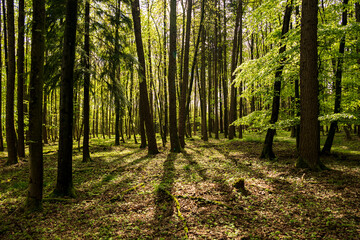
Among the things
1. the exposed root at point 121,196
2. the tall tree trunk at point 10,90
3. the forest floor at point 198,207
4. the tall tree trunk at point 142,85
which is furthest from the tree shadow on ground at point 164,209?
the tall tree trunk at point 10,90

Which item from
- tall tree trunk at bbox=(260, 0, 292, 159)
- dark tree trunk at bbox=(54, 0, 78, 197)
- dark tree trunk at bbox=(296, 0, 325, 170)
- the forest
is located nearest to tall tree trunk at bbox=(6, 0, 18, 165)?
the forest

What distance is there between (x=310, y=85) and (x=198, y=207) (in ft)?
17.8

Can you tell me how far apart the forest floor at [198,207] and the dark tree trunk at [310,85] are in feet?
2.96

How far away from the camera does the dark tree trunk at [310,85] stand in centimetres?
637

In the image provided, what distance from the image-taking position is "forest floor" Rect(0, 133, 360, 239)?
3592mm

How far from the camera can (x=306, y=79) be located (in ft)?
21.2

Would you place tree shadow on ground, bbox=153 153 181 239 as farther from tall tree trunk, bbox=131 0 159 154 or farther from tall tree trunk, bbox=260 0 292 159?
tall tree trunk, bbox=131 0 159 154

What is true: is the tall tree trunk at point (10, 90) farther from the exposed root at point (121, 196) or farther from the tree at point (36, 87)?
the exposed root at point (121, 196)

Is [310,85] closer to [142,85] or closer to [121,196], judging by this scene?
[121,196]

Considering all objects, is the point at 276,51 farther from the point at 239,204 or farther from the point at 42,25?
Answer: the point at 42,25

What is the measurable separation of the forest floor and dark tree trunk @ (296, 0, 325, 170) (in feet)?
2.96

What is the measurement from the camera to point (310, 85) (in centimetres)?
642

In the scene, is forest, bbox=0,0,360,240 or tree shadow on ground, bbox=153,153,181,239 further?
forest, bbox=0,0,360,240

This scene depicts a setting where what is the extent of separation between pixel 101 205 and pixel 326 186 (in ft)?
19.9
